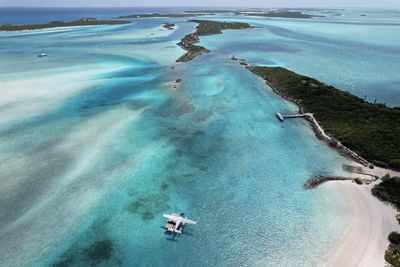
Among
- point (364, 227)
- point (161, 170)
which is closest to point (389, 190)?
point (364, 227)

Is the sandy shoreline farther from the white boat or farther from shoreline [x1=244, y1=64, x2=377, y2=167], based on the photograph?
the white boat

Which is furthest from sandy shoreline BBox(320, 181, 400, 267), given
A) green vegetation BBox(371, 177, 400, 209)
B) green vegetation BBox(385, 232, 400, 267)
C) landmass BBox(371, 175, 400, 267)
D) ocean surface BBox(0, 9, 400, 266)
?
ocean surface BBox(0, 9, 400, 266)

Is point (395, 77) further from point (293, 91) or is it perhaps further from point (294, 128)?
point (294, 128)

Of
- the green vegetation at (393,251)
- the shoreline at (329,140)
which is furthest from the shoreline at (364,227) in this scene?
the shoreline at (329,140)

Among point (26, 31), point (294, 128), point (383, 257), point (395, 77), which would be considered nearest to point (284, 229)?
point (383, 257)

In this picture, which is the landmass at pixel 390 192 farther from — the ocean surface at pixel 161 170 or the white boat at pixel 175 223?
the white boat at pixel 175 223
